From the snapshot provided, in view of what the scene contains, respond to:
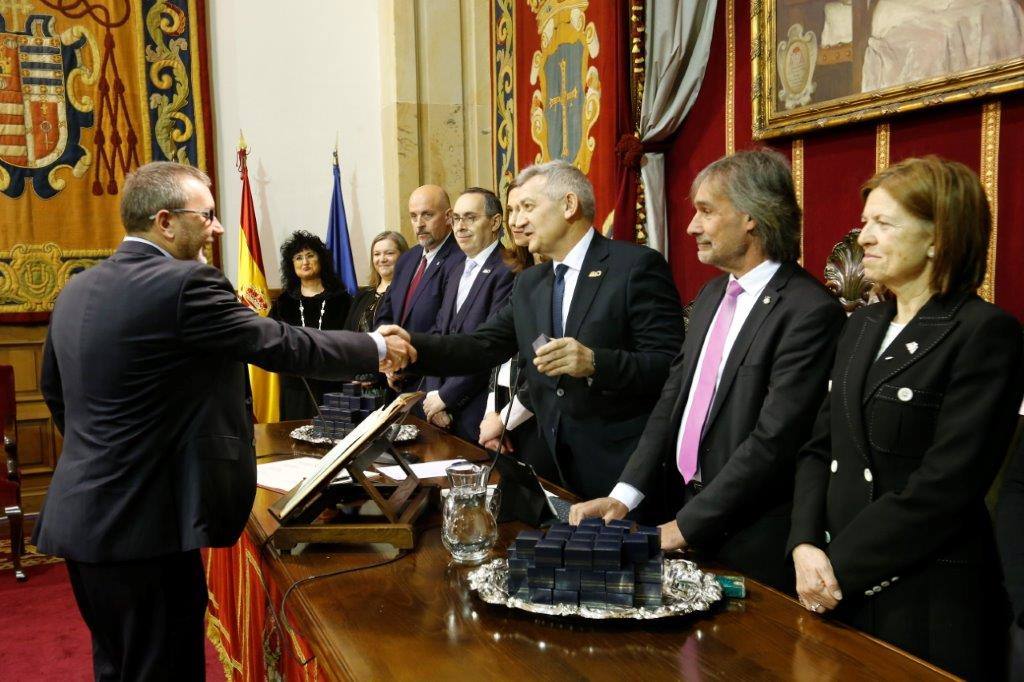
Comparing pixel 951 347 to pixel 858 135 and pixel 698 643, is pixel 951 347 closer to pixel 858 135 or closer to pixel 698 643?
pixel 698 643

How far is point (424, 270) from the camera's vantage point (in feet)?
14.0

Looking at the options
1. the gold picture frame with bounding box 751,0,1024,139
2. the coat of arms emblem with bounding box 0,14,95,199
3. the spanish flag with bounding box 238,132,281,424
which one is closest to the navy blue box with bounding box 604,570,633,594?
the gold picture frame with bounding box 751,0,1024,139

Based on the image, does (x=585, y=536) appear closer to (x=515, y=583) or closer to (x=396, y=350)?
(x=515, y=583)

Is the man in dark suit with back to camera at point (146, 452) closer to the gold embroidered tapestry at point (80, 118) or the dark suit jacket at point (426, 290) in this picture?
the dark suit jacket at point (426, 290)

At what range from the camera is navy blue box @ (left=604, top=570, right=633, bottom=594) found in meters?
1.36

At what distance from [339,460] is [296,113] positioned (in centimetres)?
489

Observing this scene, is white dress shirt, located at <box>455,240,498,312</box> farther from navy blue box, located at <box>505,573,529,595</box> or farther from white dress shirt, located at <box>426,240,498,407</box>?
navy blue box, located at <box>505,573,529,595</box>

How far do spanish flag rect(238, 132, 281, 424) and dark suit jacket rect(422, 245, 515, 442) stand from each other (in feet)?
6.94

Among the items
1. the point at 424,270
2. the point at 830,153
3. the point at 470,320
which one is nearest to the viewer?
the point at 830,153

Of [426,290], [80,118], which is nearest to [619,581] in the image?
[426,290]

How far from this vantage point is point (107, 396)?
198cm

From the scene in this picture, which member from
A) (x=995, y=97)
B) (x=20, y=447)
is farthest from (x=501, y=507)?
(x=20, y=447)

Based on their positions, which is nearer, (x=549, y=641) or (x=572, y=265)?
(x=549, y=641)

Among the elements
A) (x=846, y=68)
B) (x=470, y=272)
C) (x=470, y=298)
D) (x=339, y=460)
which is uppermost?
(x=846, y=68)
